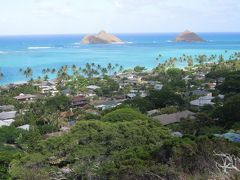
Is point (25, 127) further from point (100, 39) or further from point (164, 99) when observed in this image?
point (100, 39)

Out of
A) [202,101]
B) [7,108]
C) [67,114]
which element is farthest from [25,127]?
[202,101]

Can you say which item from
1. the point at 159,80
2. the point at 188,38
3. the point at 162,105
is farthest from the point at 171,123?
the point at 188,38

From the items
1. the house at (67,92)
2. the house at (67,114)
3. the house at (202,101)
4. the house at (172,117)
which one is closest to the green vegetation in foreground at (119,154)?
the house at (172,117)

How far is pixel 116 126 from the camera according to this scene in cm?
1224

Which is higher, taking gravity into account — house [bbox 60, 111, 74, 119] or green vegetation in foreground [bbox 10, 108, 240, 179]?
green vegetation in foreground [bbox 10, 108, 240, 179]

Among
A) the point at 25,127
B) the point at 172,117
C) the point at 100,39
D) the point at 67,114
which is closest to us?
the point at 172,117

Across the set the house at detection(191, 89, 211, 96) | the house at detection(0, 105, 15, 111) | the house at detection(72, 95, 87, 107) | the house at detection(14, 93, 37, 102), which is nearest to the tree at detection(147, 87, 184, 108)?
the house at detection(191, 89, 211, 96)

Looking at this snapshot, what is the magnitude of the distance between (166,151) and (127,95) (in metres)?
24.7

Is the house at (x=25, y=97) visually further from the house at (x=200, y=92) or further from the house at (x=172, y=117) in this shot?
the house at (x=172, y=117)

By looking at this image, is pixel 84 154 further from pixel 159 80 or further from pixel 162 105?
pixel 159 80

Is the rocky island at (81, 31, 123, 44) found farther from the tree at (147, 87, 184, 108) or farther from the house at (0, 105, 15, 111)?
the tree at (147, 87, 184, 108)

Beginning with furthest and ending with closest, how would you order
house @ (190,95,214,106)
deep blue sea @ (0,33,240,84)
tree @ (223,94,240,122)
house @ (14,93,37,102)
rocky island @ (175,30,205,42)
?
rocky island @ (175,30,205,42) < deep blue sea @ (0,33,240,84) < house @ (14,93,37,102) < house @ (190,95,214,106) < tree @ (223,94,240,122)

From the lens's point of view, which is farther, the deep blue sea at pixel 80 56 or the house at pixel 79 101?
the deep blue sea at pixel 80 56

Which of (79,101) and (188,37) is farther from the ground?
(79,101)
